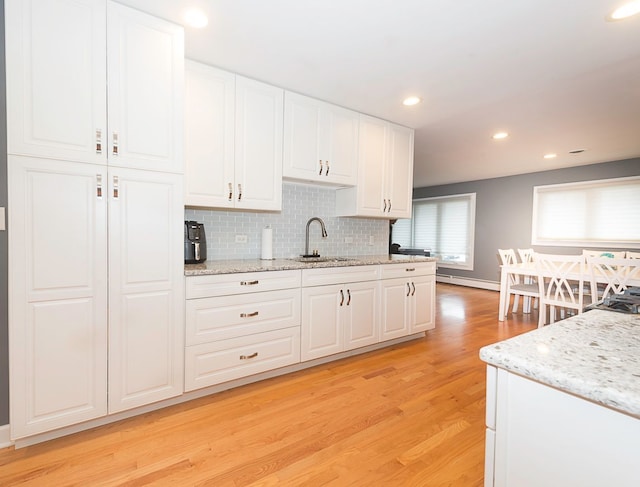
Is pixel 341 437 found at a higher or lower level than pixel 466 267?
lower

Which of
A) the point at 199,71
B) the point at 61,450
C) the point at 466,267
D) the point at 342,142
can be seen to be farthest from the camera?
the point at 466,267

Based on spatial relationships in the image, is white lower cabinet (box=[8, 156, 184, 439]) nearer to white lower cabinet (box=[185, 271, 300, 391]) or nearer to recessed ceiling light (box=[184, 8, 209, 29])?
white lower cabinet (box=[185, 271, 300, 391])

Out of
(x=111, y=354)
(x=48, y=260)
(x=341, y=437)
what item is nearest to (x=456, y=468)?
(x=341, y=437)

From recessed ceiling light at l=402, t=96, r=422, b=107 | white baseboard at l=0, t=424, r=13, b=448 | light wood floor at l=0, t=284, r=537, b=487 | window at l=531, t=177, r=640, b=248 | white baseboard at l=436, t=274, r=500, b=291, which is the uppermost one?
recessed ceiling light at l=402, t=96, r=422, b=107

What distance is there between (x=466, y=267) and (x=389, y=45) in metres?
6.12

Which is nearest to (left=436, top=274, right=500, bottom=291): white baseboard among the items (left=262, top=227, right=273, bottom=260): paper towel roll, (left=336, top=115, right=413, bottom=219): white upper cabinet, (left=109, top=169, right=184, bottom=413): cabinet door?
(left=336, top=115, right=413, bottom=219): white upper cabinet

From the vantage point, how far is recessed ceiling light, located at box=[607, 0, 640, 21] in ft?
5.70

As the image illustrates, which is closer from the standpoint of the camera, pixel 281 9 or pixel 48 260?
pixel 48 260

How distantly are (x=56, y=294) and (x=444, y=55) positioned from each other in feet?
9.17

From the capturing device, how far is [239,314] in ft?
7.73

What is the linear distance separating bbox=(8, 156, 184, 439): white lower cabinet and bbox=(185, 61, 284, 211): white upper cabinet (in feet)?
1.34

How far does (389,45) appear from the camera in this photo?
2.15 meters

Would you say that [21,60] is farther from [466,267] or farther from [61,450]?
[466,267]

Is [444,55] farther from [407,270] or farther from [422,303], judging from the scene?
[422,303]
